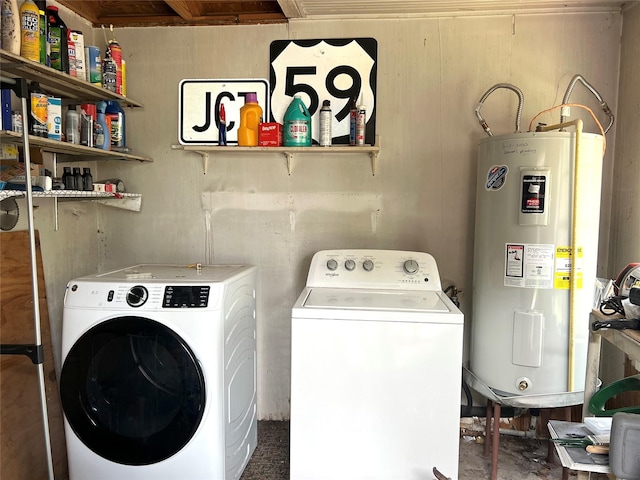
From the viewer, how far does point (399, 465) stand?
1.66 m

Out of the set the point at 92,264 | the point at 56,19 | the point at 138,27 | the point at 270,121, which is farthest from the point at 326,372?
the point at 138,27

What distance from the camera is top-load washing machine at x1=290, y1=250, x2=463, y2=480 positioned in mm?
1615

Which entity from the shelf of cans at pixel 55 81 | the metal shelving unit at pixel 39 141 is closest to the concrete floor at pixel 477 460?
the metal shelving unit at pixel 39 141

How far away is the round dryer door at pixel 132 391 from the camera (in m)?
1.74

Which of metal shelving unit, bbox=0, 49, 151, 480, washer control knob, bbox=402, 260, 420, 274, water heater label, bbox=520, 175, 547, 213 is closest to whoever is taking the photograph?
metal shelving unit, bbox=0, 49, 151, 480

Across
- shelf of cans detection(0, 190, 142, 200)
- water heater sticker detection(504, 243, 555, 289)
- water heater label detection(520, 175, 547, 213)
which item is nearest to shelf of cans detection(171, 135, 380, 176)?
shelf of cans detection(0, 190, 142, 200)

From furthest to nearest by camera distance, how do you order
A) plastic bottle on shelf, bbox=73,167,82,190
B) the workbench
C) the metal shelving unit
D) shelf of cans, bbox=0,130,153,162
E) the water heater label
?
plastic bottle on shelf, bbox=73,167,82,190 < the water heater label < shelf of cans, bbox=0,130,153,162 < the metal shelving unit < the workbench

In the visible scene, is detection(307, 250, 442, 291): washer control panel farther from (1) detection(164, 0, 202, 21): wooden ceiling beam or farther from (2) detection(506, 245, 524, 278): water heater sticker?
(1) detection(164, 0, 202, 21): wooden ceiling beam

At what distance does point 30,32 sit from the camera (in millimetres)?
1728

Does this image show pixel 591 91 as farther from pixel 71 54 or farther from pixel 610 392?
pixel 71 54

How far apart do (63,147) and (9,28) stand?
1.58 ft

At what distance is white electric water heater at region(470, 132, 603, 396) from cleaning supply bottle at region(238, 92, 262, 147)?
3.97 ft

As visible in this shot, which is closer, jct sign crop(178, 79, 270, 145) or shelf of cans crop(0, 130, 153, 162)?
shelf of cans crop(0, 130, 153, 162)

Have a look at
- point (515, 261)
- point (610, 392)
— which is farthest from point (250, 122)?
point (610, 392)
